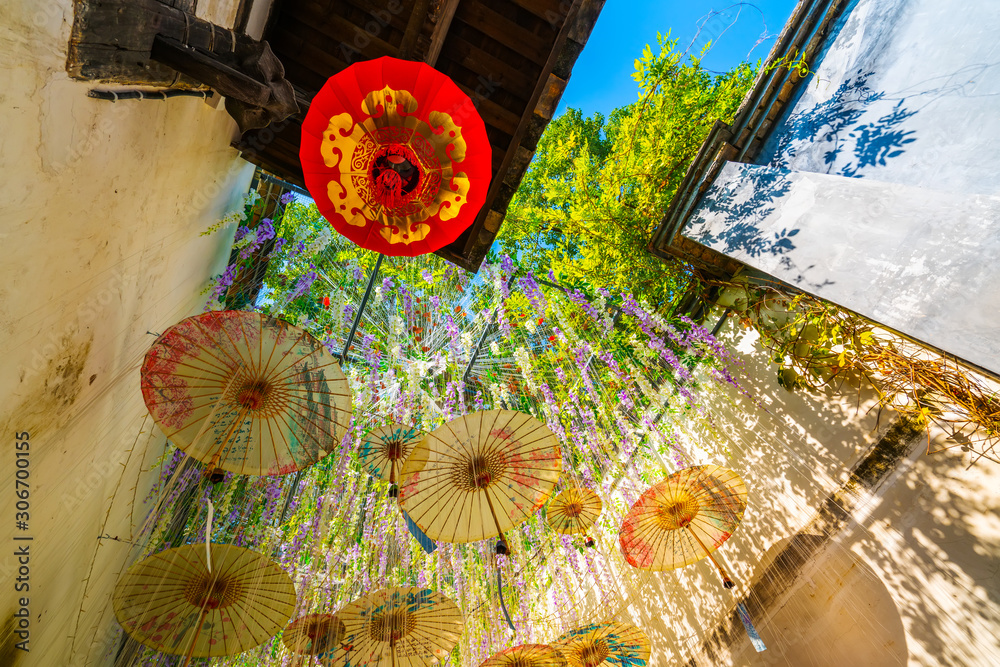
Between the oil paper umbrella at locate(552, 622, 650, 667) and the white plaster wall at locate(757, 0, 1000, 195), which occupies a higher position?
the white plaster wall at locate(757, 0, 1000, 195)

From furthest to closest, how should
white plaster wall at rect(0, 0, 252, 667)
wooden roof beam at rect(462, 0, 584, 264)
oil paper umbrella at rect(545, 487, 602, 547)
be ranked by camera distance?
oil paper umbrella at rect(545, 487, 602, 547) < wooden roof beam at rect(462, 0, 584, 264) < white plaster wall at rect(0, 0, 252, 667)

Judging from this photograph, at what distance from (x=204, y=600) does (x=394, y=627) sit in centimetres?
178

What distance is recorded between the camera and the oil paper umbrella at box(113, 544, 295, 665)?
3527 millimetres

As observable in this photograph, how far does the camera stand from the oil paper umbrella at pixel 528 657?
13.6 ft

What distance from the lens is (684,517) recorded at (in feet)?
13.7

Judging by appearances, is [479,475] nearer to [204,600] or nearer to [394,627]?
[394,627]

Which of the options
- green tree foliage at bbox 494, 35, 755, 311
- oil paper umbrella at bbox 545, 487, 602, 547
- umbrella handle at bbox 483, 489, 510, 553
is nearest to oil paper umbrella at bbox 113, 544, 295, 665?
umbrella handle at bbox 483, 489, 510, 553

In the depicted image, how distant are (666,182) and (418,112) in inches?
166

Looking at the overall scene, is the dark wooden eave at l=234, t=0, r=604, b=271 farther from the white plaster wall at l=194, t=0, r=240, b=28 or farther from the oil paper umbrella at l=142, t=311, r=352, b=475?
the oil paper umbrella at l=142, t=311, r=352, b=475

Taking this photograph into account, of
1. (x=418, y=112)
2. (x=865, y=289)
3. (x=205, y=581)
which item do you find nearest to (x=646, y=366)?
(x=865, y=289)

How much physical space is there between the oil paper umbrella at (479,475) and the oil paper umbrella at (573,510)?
162cm

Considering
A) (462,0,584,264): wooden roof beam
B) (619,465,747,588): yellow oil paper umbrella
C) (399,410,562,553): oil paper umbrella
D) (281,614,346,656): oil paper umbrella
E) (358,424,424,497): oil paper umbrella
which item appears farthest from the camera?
(358,424,424,497): oil paper umbrella

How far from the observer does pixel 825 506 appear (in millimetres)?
4457

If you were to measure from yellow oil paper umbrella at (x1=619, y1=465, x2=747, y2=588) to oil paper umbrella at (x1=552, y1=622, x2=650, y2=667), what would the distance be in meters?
0.74
